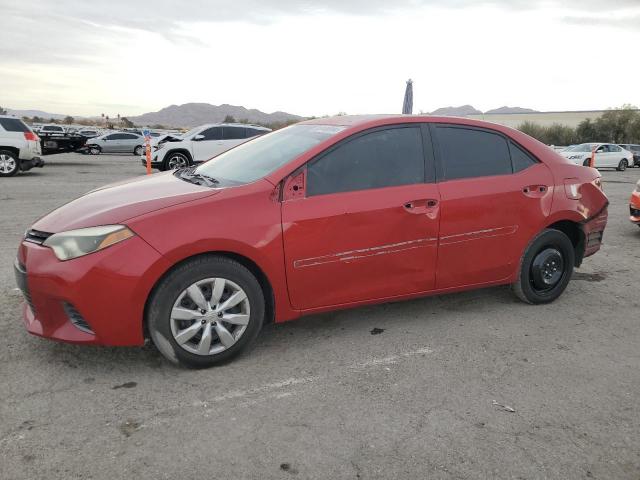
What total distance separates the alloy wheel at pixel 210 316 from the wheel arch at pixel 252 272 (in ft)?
0.50

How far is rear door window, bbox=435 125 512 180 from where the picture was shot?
13.3 feet

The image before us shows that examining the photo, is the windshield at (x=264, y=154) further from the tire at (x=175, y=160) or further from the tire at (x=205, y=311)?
the tire at (x=175, y=160)

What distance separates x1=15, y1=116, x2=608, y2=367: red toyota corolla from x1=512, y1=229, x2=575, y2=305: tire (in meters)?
0.01

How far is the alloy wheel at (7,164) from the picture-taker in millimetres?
13930

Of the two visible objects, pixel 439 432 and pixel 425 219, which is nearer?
pixel 439 432

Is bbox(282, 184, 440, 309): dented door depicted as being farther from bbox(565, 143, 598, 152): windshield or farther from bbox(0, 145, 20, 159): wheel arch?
bbox(565, 143, 598, 152): windshield

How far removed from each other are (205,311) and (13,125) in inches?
524

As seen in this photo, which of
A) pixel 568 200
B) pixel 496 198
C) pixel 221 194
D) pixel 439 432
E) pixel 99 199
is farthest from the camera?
pixel 568 200

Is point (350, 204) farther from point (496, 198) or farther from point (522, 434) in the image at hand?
point (522, 434)

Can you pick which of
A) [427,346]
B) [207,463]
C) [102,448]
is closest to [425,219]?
[427,346]

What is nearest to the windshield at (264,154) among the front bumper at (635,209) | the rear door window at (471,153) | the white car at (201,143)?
the rear door window at (471,153)

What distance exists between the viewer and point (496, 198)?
13.6 feet

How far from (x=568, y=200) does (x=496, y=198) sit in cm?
81

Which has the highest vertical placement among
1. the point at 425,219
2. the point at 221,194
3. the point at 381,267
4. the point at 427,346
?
the point at 221,194
